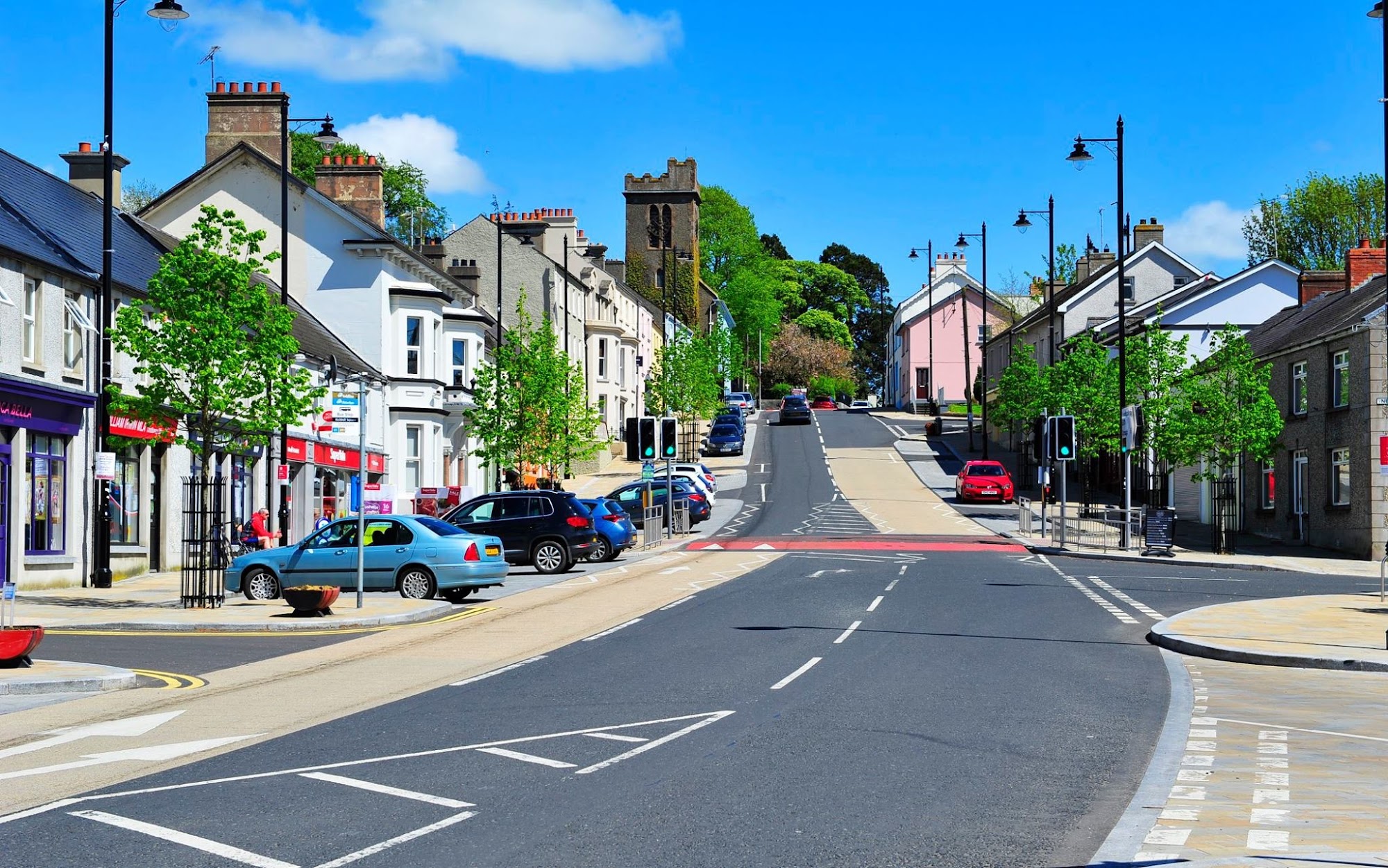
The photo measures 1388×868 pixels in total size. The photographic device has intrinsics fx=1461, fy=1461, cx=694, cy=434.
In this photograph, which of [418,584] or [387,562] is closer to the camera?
[418,584]

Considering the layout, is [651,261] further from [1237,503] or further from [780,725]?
[780,725]

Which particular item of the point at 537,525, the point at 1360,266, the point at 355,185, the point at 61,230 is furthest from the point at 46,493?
the point at 1360,266

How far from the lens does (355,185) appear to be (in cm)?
5622

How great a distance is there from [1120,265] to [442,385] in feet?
80.7

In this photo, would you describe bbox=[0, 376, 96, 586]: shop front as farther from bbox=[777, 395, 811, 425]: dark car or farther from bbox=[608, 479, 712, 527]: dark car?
bbox=[777, 395, 811, 425]: dark car

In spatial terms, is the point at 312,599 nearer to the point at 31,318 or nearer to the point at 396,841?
the point at 31,318

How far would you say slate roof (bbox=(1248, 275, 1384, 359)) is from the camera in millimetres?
41875

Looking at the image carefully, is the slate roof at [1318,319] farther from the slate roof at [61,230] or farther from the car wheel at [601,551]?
the slate roof at [61,230]

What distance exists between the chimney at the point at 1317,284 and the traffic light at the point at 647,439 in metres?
27.7

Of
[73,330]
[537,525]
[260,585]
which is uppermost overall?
[73,330]

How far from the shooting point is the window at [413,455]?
171ft

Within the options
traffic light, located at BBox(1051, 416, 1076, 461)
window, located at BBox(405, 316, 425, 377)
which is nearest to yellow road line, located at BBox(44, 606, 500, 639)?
traffic light, located at BBox(1051, 416, 1076, 461)

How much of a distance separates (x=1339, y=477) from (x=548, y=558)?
23.8 m

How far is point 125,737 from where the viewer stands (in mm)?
11578
